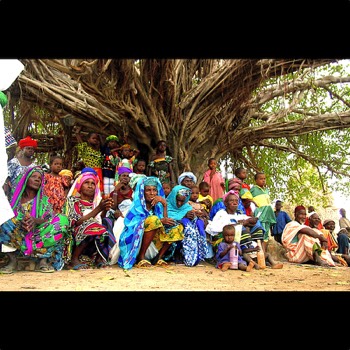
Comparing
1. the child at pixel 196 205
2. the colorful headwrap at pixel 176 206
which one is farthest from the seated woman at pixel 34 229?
the child at pixel 196 205

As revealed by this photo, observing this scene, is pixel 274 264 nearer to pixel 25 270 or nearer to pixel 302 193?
pixel 25 270

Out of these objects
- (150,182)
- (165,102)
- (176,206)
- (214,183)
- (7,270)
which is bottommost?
(7,270)

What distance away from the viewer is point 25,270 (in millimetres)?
4375

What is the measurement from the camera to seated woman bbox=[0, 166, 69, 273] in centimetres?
421

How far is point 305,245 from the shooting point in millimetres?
5723

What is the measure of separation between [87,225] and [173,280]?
116cm

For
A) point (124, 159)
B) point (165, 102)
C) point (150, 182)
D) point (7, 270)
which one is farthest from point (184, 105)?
point (7, 270)

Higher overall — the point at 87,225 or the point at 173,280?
the point at 87,225

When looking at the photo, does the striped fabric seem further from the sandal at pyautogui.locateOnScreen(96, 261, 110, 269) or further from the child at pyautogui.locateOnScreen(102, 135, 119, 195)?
the child at pyautogui.locateOnScreen(102, 135, 119, 195)

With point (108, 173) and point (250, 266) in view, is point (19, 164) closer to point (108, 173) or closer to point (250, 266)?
point (108, 173)

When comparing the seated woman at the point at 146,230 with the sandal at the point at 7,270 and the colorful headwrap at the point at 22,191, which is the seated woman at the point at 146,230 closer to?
the colorful headwrap at the point at 22,191

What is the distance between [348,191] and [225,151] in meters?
4.21

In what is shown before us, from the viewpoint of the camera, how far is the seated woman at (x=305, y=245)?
18.6 ft

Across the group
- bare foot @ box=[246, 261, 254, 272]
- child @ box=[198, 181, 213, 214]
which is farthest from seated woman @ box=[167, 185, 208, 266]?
child @ box=[198, 181, 213, 214]
